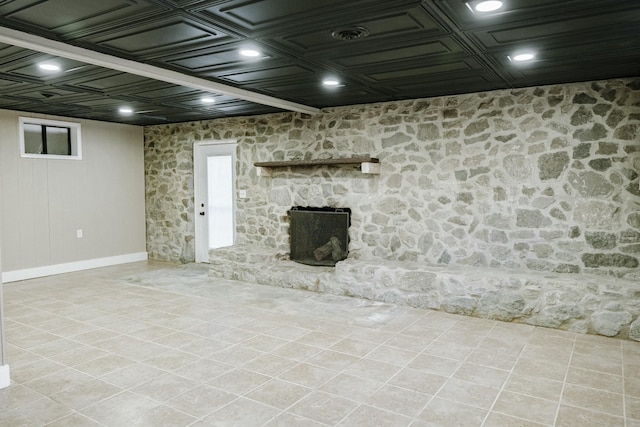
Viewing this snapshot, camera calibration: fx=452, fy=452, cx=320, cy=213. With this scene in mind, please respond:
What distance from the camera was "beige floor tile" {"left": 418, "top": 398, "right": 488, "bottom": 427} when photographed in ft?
7.98

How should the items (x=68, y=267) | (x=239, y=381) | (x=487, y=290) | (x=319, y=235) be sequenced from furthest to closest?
(x=68, y=267)
(x=319, y=235)
(x=487, y=290)
(x=239, y=381)

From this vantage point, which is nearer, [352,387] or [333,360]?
[352,387]

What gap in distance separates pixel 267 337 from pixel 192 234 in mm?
3942

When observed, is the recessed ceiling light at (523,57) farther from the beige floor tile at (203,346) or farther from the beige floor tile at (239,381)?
the beige floor tile at (203,346)

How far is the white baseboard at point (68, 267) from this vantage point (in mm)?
6000

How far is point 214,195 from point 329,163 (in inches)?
94.1

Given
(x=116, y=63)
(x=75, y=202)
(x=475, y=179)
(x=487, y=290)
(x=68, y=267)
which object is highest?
(x=116, y=63)

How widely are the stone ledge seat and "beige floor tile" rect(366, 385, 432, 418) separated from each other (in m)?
1.83

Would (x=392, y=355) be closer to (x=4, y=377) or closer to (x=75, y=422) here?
(x=75, y=422)

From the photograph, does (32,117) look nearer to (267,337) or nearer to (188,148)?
(188,148)

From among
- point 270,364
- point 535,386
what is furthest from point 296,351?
point 535,386

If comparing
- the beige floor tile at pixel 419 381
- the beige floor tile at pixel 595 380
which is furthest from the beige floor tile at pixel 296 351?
the beige floor tile at pixel 595 380

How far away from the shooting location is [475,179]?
15.9 ft

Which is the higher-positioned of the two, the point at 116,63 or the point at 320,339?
the point at 116,63
